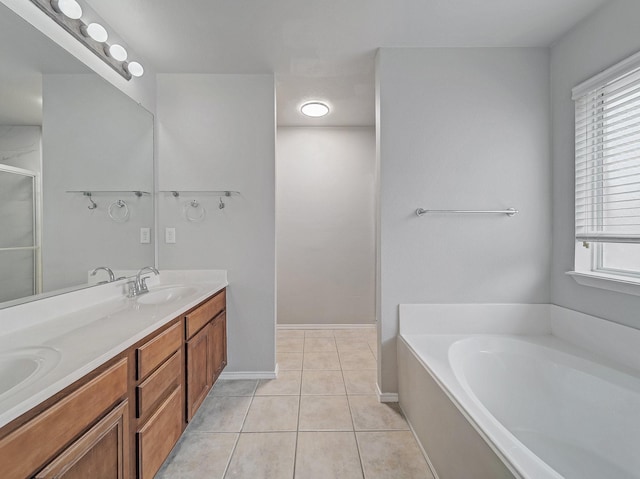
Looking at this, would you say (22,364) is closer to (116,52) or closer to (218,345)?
(218,345)

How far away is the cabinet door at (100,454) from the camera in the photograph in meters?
0.86

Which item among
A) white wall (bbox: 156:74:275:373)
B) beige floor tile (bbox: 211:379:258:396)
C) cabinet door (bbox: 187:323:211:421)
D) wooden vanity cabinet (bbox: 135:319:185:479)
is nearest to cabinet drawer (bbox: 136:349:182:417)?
wooden vanity cabinet (bbox: 135:319:185:479)

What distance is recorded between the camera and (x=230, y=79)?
2.48 metres

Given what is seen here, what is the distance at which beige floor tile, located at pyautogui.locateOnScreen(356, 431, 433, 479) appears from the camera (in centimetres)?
153

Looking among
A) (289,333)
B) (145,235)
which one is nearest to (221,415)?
(145,235)

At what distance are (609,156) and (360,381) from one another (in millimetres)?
2238

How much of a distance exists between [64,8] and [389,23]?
1748 mm

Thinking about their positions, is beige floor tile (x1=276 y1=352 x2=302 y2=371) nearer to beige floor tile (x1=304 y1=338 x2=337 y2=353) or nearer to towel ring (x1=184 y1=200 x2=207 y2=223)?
beige floor tile (x1=304 y1=338 x2=337 y2=353)

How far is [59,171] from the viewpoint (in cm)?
153

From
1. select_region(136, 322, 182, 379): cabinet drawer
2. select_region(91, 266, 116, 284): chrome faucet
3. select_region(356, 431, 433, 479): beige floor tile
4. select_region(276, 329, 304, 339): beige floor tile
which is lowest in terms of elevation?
select_region(356, 431, 433, 479): beige floor tile

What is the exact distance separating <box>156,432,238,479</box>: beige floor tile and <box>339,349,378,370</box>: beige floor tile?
1224mm

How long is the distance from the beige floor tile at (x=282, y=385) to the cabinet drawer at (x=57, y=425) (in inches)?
53.5

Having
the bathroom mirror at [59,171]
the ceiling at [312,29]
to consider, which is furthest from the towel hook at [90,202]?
the ceiling at [312,29]

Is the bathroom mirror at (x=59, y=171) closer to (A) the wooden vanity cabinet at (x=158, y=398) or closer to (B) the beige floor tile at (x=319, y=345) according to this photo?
(A) the wooden vanity cabinet at (x=158, y=398)
